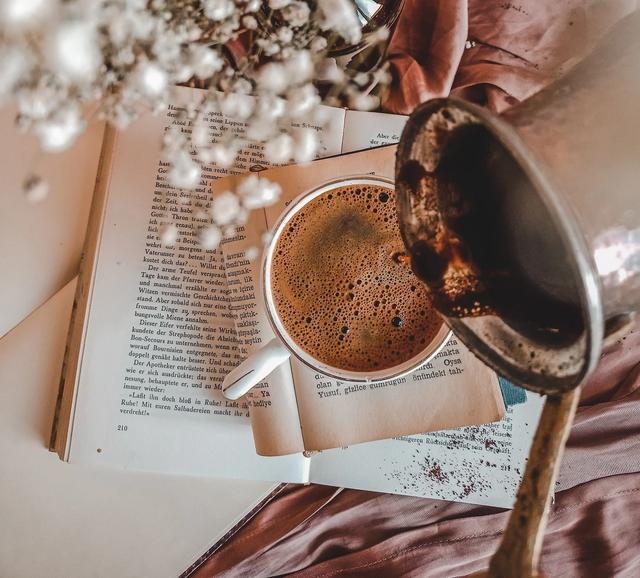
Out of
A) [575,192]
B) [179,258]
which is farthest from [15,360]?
[575,192]

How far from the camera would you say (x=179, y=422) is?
703mm

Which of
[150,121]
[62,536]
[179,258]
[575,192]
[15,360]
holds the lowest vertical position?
[62,536]

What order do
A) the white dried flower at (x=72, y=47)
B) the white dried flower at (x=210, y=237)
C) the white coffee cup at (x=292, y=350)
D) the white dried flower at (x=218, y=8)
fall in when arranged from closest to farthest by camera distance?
the white dried flower at (x=72, y=47)
the white dried flower at (x=218, y=8)
the white coffee cup at (x=292, y=350)
the white dried flower at (x=210, y=237)

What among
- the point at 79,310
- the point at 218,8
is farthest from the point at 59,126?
the point at 79,310

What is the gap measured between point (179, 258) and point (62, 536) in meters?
0.37

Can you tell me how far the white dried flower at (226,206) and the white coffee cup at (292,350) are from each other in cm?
9

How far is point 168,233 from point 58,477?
33 centimetres

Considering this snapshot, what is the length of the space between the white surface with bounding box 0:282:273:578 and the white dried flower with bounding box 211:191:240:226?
221 mm

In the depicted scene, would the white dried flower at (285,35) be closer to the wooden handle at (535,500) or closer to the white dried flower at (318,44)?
the white dried flower at (318,44)

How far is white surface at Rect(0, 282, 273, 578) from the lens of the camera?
72 centimetres

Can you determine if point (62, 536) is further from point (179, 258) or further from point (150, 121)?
point (150, 121)

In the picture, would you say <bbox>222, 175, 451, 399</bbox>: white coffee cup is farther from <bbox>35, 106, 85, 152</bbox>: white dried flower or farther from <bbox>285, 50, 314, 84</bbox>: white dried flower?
<bbox>35, 106, 85, 152</bbox>: white dried flower

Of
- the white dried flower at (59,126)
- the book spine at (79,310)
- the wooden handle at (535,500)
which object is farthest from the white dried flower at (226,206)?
the wooden handle at (535,500)

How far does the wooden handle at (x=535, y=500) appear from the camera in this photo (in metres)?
0.37
